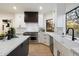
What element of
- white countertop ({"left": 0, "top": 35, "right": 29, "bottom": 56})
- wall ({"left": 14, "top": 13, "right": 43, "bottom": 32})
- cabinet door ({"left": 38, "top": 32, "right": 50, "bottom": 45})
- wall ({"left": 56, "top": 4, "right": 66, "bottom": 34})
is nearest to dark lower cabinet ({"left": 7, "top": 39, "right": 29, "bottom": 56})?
white countertop ({"left": 0, "top": 35, "right": 29, "bottom": 56})

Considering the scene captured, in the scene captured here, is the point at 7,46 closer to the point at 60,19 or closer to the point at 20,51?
the point at 20,51

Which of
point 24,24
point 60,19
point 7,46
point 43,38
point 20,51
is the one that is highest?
point 60,19

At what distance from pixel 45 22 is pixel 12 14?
2.51 meters

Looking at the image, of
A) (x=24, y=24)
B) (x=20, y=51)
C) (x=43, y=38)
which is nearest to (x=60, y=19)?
(x=43, y=38)

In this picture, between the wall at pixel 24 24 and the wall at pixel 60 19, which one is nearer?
the wall at pixel 60 19

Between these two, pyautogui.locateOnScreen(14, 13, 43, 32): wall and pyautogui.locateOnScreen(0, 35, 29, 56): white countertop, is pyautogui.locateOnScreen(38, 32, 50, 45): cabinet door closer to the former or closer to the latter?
pyautogui.locateOnScreen(14, 13, 43, 32): wall

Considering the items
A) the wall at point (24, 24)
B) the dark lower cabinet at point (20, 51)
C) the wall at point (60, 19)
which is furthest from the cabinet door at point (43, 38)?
the dark lower cabinet at point (20, 51)

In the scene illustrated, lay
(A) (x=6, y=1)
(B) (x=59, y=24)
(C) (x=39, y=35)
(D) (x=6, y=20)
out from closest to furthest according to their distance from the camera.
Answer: (A) (x=6, y=1) → (B) (x=59, y=24) → (C) (x=39, y=35) → (D) (x=6, y=20)

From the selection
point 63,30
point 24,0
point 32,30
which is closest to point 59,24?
point 63,30

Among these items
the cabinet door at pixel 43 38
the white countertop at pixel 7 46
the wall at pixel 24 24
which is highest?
the wall at pixel 24 24

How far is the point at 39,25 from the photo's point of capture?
9.60 metres

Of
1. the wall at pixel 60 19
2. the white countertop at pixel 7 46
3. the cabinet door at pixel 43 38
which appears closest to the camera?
the white countertop at pixel 7 46

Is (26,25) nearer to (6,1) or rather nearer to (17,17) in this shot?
(17,17)

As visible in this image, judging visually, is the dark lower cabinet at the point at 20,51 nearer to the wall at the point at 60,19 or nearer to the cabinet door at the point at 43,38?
the wall at the point at 60,19
